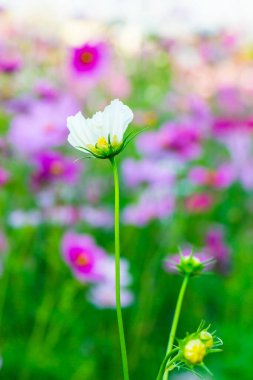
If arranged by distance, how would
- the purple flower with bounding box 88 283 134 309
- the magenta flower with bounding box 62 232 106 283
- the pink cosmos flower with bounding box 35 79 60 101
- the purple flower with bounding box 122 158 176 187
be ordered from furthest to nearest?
the purple flower with bounding box 122 158 176 187, the pink cosmos flower with bounding box 35 79 60 101, the purple flower with bounding box 88 283 134 309, the magenta flower with bounding box 62 232 106 283

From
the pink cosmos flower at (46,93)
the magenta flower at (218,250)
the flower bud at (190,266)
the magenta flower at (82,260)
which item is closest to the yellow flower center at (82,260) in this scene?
the magenta flower at (82,260)

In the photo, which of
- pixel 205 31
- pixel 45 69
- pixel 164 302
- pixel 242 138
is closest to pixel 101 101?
pixel 45 69

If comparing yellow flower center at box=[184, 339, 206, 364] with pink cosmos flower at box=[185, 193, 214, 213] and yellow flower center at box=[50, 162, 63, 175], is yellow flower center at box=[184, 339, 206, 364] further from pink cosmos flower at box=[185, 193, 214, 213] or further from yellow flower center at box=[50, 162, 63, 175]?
pink cosmos flower at box=[185, 193, 214, 213]

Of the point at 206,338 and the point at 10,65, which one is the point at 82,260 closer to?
the point at 10,65

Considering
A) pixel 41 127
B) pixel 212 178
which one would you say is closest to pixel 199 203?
pixel 212 178

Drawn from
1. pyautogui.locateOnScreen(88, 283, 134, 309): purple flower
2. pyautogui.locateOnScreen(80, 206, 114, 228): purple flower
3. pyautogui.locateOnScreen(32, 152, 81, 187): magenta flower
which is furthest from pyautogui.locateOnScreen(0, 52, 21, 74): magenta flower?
pyautogui.locateOnScreen(88, 283, 134, 309): purple flower

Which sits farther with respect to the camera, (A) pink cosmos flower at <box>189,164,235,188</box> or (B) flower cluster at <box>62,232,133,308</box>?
(A) pink cosmos flower at <box>189,164,235,188</box>

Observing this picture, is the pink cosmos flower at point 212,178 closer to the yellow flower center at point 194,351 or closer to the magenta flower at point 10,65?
the magenta flower at point 10,65

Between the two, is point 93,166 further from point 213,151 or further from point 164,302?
point 213,151
